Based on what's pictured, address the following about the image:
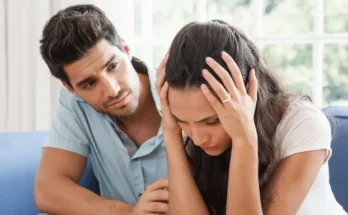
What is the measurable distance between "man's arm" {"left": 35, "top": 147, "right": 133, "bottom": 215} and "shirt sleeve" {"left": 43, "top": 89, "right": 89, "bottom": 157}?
2cm

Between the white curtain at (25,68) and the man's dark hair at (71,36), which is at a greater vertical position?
the man's dark hair at (71,36)

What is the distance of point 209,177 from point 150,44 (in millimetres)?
1459

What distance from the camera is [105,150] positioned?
5.86 ft

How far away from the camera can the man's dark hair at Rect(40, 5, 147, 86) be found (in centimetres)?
167

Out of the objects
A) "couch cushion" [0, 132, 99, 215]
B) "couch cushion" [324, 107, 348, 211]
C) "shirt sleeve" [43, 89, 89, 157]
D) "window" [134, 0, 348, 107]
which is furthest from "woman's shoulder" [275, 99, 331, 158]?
"window" [134, 0, 348, 107]

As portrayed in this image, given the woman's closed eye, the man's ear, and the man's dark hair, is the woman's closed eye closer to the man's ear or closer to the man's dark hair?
the man's dark hair

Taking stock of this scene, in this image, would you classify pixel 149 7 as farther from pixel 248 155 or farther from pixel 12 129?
pixel 248 155

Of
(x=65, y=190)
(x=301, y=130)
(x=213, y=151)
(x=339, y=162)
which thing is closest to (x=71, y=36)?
(x=65, y=190)

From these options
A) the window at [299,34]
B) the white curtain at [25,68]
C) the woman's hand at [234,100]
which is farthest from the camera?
the white curtain at [25,68]

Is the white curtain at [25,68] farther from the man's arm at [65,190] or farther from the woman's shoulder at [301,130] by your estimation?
the woman's shoulder at [301,130]

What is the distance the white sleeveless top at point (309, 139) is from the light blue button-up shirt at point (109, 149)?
1.48 ft

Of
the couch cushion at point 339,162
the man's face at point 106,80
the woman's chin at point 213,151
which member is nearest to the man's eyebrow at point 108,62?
the man's face at point 106,80

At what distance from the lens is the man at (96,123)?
5.50 ft

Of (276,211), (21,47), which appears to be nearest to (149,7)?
(21,47)
